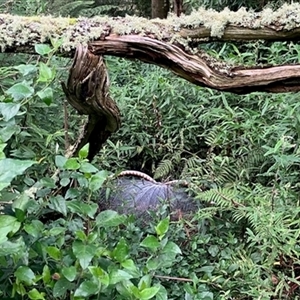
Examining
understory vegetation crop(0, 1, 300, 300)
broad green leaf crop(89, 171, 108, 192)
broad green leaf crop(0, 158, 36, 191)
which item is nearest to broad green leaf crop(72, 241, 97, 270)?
understory vegetation crop(0, 1, 300, 300)

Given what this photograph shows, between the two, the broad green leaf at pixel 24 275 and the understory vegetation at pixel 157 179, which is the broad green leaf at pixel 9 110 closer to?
the understory vegetation at pixel 157 179

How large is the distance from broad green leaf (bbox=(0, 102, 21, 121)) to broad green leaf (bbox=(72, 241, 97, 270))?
0.25m

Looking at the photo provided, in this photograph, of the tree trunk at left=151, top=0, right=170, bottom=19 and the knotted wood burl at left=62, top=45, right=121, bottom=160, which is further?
the tree trunk at left=151, top=0, right=170, bottom=19

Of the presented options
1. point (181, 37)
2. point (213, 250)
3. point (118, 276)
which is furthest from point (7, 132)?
point (213, 250)

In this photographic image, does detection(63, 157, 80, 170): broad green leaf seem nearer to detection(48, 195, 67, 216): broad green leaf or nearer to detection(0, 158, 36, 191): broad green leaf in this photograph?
detection(48, 195, 67, 216): broad green leaf

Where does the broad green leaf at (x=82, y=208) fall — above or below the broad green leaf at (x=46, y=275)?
above

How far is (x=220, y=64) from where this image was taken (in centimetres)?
115

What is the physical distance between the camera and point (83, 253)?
2.62ft

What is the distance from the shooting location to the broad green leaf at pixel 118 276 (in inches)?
31.1

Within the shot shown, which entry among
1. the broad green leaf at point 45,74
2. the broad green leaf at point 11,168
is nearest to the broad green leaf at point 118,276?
the broad green leaf at point 11,168

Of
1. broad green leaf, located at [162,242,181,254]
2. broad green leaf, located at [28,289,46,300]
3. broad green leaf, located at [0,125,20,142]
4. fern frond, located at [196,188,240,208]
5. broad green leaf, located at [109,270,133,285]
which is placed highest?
broad green leaf, located at [0,125,20,142]

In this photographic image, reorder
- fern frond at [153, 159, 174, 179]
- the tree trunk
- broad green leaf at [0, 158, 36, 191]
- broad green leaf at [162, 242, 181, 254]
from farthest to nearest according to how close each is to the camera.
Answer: the tree trunk → fern frond at [153, 159, 174, 179] → broad green leaf at [162, 242, 181, 254] → broad green leaf at [0, 158, 36, 191]

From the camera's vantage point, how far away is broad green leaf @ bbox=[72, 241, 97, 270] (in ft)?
2.56

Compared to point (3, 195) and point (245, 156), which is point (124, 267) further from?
point (245, 156)
